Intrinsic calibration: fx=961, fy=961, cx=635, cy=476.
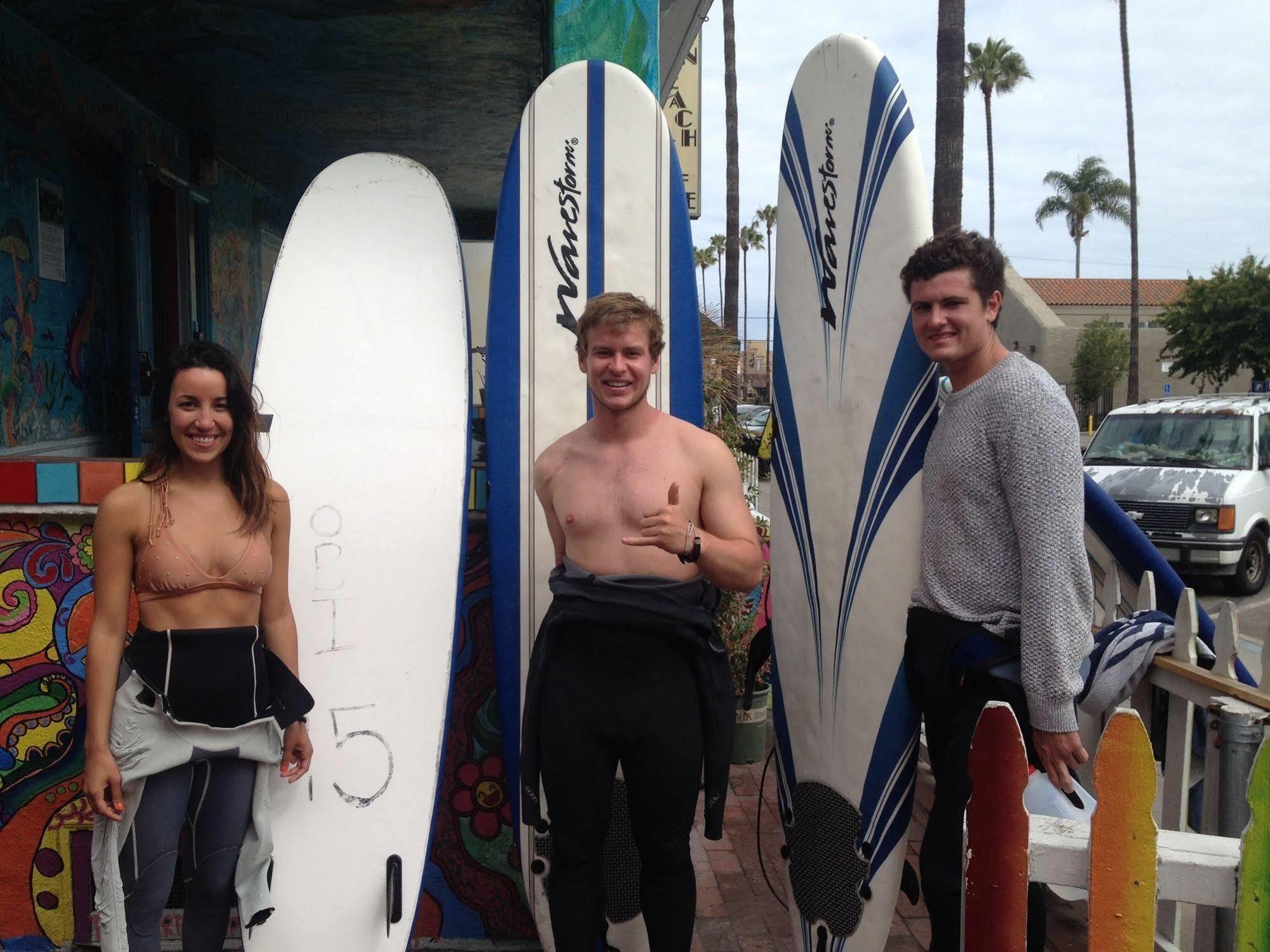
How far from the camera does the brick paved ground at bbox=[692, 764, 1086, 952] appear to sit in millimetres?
2518

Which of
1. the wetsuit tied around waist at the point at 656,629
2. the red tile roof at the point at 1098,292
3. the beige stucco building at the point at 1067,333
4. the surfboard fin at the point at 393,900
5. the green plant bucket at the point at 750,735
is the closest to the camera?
the wetsuit tied around waist at the point at 656,629

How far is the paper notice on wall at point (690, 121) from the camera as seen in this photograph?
7781 mm

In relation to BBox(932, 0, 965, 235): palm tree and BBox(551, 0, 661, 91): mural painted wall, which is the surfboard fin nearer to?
BBox(551, 0, 661, 91): mural painted wall

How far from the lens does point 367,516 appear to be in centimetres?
240

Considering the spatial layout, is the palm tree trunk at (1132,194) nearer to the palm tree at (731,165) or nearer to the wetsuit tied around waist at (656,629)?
the palm tree at (731,165)

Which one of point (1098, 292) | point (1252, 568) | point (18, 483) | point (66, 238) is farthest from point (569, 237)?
point (1098, 292)

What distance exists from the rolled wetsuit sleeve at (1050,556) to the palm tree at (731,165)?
13.1 metres

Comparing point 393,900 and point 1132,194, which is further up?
point 1132,194

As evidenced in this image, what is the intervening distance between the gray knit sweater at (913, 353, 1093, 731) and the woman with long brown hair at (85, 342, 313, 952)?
1314mm

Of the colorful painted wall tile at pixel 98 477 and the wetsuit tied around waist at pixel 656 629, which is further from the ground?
the colorful painted wall tile at pixel 98 477

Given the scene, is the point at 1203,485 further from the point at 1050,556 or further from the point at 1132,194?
the point at 1132,194

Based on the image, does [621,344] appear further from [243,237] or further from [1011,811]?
[243,237]

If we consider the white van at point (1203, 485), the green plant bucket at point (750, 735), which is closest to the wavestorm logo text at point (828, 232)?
the green plant bucket at point (750, 735)

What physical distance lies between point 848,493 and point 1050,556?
0.79 metres
